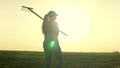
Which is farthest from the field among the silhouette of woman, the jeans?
the silhouette of woman

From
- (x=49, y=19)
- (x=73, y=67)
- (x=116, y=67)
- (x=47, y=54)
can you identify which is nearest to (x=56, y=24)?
(x=49, y=19)

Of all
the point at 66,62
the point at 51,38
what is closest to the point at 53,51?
the point at 51,38

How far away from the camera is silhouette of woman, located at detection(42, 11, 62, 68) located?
12.0 meters

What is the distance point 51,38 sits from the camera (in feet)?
39.6

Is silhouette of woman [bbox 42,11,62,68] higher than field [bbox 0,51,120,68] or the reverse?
higher

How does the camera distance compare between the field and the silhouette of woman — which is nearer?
the silhouette of woman

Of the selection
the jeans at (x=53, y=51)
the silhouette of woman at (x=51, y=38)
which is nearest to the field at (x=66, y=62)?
the jeans at (x=53, y=51)

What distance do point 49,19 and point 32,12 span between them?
1.65m

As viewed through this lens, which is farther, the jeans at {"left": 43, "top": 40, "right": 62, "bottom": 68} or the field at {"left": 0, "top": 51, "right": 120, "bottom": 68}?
the field at {"left": 0, "top": 51, "right": 120, "bottom": 68}

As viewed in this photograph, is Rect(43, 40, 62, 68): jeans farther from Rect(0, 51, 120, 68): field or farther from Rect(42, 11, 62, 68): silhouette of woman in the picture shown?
Rect(0, 51, 120, 68): field

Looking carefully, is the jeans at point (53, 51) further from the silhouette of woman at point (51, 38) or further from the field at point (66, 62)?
the field at point (66, 62)

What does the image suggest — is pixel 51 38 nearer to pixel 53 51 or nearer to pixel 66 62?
pixel 53 51

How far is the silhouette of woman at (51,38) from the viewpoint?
1202 cm

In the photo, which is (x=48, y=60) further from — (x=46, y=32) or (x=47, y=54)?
(x=46, y=32)
